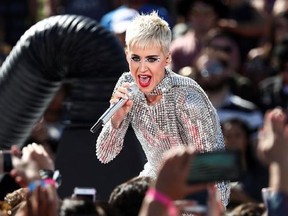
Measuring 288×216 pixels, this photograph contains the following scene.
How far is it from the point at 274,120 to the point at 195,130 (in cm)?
140

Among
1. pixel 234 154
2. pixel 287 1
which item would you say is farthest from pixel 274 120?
pixel 287 1

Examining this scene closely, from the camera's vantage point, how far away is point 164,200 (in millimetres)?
3979

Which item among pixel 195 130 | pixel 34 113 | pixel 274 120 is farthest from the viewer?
pixel 34 113

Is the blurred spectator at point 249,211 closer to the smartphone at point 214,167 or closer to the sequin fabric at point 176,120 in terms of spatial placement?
the sequin fabric at point 176,120

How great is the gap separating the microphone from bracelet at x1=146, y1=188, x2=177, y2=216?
5.29 ft

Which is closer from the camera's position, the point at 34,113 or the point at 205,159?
the point at 205,159

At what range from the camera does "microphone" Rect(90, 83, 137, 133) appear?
220 inches

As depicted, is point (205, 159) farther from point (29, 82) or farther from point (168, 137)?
point (29, 82)

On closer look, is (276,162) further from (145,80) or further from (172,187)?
(145,80)

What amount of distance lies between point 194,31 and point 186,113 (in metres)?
5.36

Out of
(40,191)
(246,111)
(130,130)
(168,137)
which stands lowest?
(246,111)

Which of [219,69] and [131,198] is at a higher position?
[131,198]

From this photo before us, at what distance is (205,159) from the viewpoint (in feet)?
12.9

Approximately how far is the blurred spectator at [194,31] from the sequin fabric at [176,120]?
191 inches
